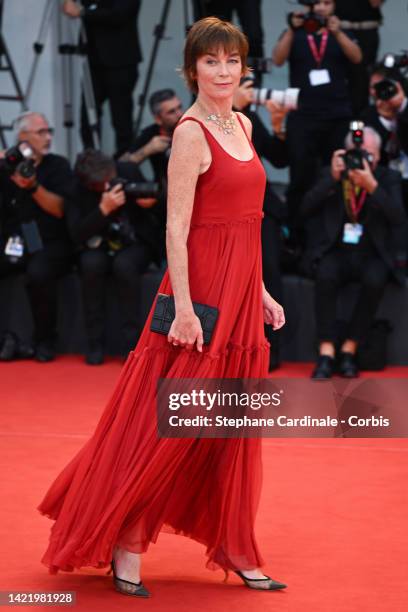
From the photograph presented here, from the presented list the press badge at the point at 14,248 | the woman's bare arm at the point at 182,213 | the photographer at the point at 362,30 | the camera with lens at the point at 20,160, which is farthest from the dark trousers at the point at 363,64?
the woman's bare arm at the point at 182,213

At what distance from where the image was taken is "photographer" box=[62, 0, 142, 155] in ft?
27.1

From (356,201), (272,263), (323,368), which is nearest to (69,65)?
(272,263)

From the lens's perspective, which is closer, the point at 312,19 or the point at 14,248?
the point at 14,248

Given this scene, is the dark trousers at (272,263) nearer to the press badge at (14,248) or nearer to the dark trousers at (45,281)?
the dark trousers at (45,281)

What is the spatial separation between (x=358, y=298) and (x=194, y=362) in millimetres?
3649

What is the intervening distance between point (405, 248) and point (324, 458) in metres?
2.09

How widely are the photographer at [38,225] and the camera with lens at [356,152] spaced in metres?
1.78

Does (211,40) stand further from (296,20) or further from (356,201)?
(296,20)

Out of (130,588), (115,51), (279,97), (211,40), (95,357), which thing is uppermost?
(211,40)

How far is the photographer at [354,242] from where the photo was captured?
6.79m

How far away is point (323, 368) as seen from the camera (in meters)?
6.72

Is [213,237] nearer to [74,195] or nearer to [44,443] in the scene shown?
[44,443]

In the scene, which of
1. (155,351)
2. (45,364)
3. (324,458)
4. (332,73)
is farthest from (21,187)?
(155,351)

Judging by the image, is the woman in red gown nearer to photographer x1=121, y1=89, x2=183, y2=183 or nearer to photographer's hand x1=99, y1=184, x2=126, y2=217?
photographer's hand x1=99, y1=184, x2=126, y2=217
